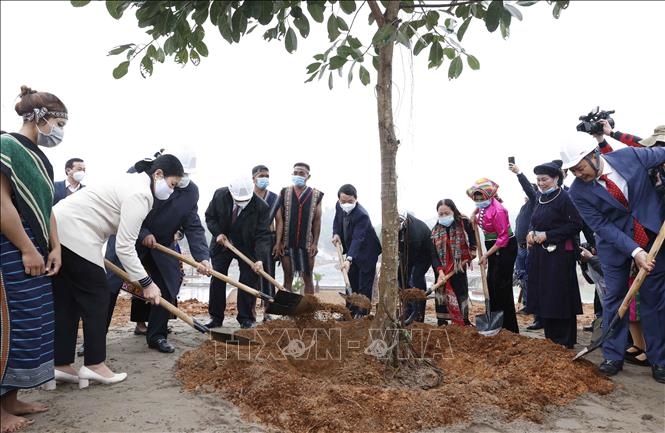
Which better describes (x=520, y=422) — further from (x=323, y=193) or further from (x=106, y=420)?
(x=323, y=193)

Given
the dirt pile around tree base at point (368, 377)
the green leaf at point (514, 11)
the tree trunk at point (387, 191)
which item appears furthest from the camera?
the tree trunk at point (387, 191)

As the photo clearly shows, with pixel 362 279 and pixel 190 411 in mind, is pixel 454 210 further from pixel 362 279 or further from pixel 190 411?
pixel 190 411

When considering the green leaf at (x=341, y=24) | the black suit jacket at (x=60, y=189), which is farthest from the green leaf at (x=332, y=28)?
the black suit jacket at (x=60, y=189)

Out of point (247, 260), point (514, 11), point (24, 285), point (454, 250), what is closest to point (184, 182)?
point (247, 260)

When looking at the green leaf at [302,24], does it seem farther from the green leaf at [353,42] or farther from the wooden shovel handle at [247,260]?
the wooden shovel handle at [247,260]

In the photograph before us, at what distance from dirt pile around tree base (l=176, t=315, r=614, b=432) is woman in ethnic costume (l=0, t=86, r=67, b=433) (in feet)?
3.06

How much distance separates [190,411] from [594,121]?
377cm

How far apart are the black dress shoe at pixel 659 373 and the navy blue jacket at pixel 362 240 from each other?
2797 mm

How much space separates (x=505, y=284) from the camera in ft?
15.6

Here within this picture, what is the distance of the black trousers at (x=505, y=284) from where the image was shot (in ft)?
15.5

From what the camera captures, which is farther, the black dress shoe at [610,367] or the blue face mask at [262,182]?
the blue face mask at [262,182]

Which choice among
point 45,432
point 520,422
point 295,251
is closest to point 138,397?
point 45,432

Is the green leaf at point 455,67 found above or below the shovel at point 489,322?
above

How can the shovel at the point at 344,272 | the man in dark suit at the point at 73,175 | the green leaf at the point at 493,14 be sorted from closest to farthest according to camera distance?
the green leaf at the point at 493,14 < the shovel at the point at 344,272 < the man in dark suit at the point at 73,175
